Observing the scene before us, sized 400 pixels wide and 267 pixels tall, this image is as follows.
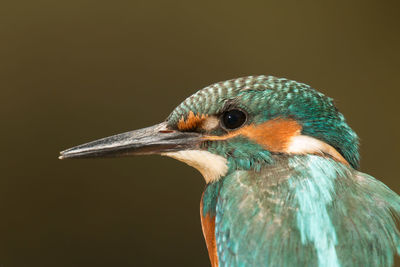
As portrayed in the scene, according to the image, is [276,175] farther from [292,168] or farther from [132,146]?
[132,146]

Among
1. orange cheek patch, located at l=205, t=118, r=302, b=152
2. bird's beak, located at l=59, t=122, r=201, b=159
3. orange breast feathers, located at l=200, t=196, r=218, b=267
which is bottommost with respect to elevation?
orange breast feathers, located at l=200, t=196, r=218, b=267

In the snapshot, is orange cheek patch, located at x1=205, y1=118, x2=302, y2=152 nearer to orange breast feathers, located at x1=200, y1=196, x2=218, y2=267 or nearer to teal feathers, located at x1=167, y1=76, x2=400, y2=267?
teal feathers, located at x1=167, y1=76, x2=400, y2=267

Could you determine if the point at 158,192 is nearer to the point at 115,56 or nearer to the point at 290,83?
the point at 115,56

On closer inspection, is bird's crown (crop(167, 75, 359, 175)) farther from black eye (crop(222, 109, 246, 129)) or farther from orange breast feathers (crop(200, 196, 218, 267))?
orange breast feathers (crop(200, 196, 218, 267))

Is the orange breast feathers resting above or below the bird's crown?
below

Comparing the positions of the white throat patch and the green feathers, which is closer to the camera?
the green feathers

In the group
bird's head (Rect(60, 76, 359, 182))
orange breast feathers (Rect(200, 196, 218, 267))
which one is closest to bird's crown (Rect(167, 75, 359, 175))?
bird's head (Rect(60, 76, 359, 182))

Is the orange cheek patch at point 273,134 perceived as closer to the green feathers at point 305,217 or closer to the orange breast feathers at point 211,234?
the green feathers at point 305,217
